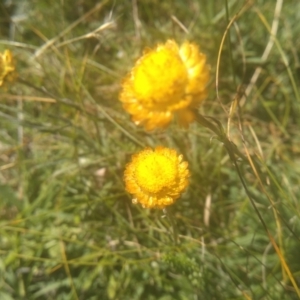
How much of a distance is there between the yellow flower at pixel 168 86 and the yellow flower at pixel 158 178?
10 cm

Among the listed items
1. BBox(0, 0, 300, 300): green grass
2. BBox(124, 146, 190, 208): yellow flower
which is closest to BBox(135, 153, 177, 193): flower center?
BBox(124, 146, 190, 208): yellow flower

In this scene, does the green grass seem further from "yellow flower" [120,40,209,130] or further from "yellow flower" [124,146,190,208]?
"yellow flower" [120,40,209,130]

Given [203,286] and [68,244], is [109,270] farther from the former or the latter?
[203,286]

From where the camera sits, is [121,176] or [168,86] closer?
[168,86]

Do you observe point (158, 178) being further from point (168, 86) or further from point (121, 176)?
point (121, 176)

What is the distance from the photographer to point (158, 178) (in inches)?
37.2

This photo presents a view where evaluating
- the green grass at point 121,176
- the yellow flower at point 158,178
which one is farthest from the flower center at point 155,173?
the green grass at point 121,176

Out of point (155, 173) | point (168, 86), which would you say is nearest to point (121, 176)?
point (155, 173)

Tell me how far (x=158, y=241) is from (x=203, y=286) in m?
0.16

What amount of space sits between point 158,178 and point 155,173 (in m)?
0.01

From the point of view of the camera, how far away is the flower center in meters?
0.95

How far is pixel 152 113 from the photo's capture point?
0.88 metres

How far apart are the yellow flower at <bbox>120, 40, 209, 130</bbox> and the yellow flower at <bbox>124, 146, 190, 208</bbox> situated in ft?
0.32

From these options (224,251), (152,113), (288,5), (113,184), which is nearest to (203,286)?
(224,251)
